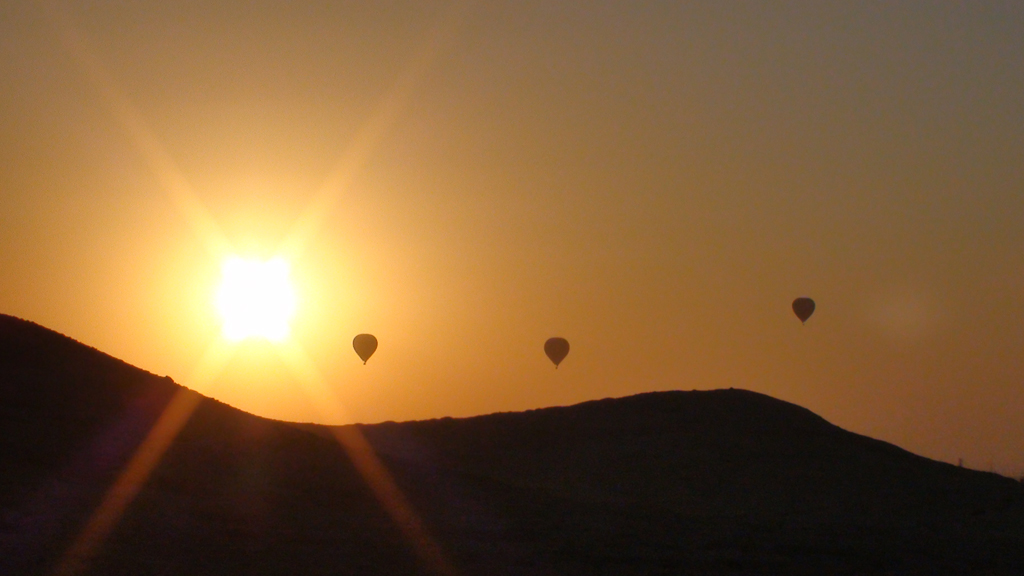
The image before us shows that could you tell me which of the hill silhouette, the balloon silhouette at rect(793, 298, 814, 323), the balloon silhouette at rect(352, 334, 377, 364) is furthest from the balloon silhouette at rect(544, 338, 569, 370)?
the hill silhouette

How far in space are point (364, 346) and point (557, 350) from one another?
9.57 meters

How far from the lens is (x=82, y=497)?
54.0ft

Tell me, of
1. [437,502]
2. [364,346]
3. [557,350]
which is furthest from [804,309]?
[437,502]

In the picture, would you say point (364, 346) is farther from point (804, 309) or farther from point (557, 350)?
point (804, 309)

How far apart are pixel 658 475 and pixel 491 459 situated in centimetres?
545

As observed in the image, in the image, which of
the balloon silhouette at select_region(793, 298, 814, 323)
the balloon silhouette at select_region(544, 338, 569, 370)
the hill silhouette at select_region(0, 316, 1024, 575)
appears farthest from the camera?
the balloon silhouette at select_region(544, 338, 569, 370)

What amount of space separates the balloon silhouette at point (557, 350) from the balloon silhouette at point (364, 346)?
8634 millimetres

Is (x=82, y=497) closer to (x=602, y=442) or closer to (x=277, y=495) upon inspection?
(x=277, y=495)

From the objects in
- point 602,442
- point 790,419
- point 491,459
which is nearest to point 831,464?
point 790,419

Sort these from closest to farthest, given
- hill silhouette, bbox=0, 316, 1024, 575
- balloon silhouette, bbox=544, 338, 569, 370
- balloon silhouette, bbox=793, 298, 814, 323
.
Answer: hill silhouette, bbox=0, 316, 1024, 575, balloon silhouette, bbox=793, 298, 814, 323, balloon silhouette, bbox=544, 338, 569, 370

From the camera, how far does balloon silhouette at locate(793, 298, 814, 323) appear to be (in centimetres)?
4747

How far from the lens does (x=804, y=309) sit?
47500 millimetres

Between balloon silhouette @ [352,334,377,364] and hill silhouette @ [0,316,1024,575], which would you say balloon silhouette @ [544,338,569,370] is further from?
hill silhouette @ [0,316,1024,575]

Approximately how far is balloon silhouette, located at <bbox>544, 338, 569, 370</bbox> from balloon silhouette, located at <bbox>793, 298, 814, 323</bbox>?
11.3m
